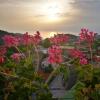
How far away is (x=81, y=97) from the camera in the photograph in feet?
21.6

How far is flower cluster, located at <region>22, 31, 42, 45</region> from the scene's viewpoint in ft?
25.8

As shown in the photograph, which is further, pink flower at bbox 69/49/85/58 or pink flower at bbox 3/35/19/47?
pink flower at bbox 3/35/19/47

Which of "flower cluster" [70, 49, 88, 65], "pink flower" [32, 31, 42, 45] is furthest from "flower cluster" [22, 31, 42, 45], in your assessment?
"flower cluster" [70, 49, 88, 65]

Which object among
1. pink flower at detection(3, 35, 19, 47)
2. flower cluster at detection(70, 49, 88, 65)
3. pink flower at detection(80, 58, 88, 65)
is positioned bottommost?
pink flower at detection(80, 58, 88, 65)

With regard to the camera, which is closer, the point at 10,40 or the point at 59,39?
the point at 59,39

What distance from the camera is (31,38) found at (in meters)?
7.93

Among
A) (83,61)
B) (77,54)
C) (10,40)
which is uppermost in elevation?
(10,40)

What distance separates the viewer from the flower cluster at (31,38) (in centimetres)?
786

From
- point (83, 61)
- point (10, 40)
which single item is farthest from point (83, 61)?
point (10, 40)

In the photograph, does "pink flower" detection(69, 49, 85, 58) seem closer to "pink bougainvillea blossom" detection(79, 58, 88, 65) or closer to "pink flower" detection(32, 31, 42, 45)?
"pink bougainvillea blossom" detection(79, 58, 88, 65)

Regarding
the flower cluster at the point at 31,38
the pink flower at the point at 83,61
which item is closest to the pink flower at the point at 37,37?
the flower cluster at the point at 31,38

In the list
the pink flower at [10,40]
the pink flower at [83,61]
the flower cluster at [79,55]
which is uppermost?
the pink flower at [10,40]

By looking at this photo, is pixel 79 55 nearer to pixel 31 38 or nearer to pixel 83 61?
pixel 83 61

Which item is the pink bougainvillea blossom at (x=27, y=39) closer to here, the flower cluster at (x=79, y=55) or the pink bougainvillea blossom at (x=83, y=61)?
the flower cluster at (x=79, y=55)
